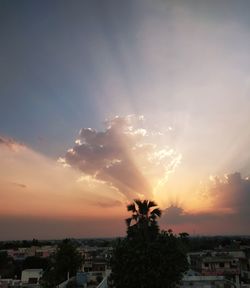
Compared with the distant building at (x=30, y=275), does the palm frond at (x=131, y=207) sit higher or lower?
higher

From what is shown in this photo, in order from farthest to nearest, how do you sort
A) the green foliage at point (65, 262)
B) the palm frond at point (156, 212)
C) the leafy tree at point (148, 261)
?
the green foliage at point (65, 262)
the palm frond at point (156, 212)
the leafy tree at point (148, 261)

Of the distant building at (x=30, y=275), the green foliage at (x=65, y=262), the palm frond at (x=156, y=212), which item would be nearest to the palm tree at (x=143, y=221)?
the palm frond at (x=156, y=212)

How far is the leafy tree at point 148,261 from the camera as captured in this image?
2247 cm

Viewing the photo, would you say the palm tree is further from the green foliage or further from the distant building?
the distant building

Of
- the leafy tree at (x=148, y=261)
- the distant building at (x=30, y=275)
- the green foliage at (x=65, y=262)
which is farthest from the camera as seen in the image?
the distant building at (x=30, y=275)

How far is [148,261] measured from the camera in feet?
74.4

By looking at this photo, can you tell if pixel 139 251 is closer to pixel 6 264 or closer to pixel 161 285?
pixel 161 285

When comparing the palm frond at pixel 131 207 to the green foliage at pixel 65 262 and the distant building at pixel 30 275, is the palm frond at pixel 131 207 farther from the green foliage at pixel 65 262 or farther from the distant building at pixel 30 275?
the distant building at pixel 30 275

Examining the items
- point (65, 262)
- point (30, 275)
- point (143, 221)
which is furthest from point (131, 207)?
point (30, 275)

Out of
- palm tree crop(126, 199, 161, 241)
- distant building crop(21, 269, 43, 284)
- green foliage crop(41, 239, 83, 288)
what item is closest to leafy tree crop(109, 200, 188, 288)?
palm tree crop(126, 199, 161, 241)

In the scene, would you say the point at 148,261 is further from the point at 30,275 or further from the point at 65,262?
the point at 30,275

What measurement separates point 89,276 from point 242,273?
2676cm

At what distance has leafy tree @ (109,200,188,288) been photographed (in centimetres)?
2247

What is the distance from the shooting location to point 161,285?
22.4m
